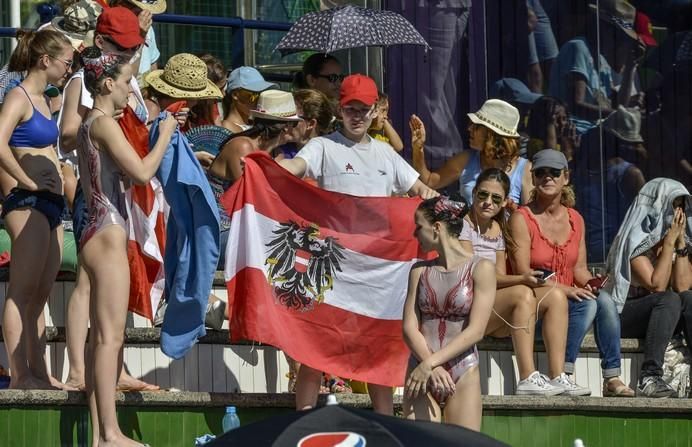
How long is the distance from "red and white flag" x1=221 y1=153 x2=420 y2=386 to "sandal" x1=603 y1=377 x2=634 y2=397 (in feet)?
5.63

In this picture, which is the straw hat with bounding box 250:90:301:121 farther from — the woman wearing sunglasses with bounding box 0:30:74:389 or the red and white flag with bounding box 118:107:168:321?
the woman wearing sunglasses with bounding box 0:30:74:389

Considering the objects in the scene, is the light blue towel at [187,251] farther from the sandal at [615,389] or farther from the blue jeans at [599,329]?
the sandal at [615,389]

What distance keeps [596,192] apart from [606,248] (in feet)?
1.83

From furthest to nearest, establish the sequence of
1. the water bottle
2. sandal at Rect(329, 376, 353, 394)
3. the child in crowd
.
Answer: the child in crowd
sandal at Rect(329, 376, 353, 394)
the water bottle

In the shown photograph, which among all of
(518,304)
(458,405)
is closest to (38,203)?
(458,405)

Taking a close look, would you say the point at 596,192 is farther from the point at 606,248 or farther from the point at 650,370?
the point at 650,370

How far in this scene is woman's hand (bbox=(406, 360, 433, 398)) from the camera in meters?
9.66

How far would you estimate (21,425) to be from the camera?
397 inches

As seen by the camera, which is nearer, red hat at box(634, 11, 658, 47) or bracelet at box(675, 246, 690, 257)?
bracelet at box(675, 246, 690, 257)

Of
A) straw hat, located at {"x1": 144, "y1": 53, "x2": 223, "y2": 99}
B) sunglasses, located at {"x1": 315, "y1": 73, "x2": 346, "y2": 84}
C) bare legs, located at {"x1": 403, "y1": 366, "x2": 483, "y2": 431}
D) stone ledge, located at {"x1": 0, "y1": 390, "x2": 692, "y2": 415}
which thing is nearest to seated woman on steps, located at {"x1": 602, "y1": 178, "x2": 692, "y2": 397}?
stone ledge, located at {"x1": 0, "y1": 390, "x2": 692, "y2": 415}

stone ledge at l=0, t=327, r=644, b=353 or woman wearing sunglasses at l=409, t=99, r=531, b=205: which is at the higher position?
woman wearing sunglasses at l=409, t=99, r=531, b=205

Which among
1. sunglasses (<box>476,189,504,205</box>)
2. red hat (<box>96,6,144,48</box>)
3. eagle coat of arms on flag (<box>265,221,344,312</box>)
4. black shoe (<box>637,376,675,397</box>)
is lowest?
black shoe (<box>637,376,675,397</box>)

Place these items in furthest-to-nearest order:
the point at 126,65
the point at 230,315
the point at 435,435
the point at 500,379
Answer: the point at 500,379 → the point at 230,315 → the point at 126,65 → the point at 435,435

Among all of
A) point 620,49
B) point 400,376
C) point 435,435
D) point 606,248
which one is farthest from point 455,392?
point 620,49
